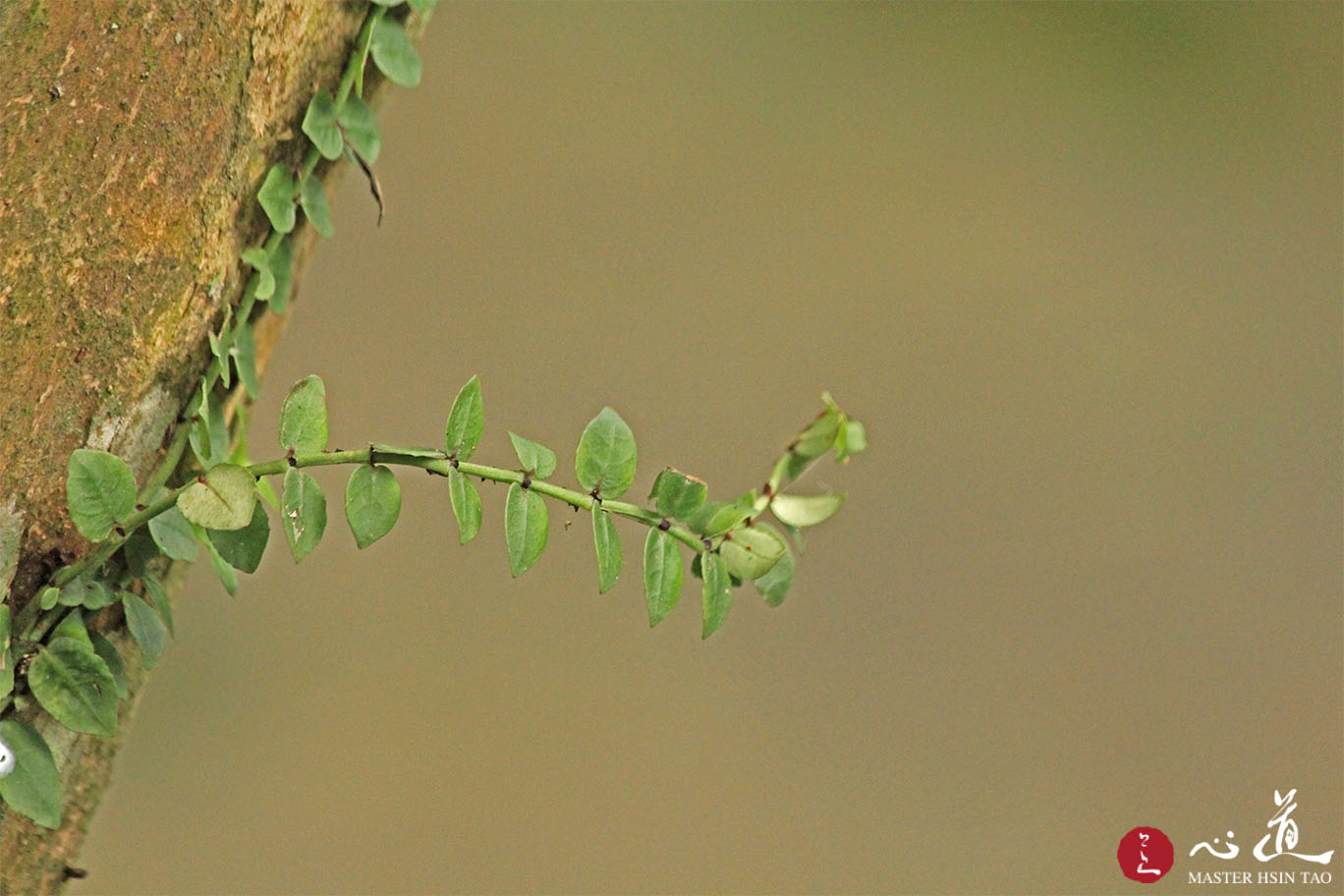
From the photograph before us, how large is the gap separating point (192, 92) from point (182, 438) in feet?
0.37

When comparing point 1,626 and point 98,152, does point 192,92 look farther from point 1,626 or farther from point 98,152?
point 1,626

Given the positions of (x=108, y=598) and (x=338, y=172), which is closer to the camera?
(x=108, y=598)

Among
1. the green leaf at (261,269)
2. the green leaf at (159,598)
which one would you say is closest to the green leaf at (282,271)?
the green leaf at (261,269)

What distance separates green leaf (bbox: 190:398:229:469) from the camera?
0.37 m

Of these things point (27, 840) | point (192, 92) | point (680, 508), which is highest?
point (192, 92)

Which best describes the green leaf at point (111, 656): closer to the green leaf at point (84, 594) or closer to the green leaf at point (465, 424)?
the green leaf at point (84, 594)

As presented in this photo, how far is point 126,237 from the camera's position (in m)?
0.35

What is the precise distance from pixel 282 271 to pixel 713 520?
0.64 feet

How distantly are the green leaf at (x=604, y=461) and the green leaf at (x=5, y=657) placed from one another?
0.55ft

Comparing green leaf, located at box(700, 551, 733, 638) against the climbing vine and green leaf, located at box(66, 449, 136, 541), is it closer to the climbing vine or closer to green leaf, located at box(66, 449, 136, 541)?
the climbing vine

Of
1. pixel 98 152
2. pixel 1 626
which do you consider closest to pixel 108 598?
pixel 1 626

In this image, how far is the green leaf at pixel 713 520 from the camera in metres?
0.35

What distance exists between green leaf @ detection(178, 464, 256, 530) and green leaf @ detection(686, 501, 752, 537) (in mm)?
Answer: 130

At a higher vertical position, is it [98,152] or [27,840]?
[98,152]
